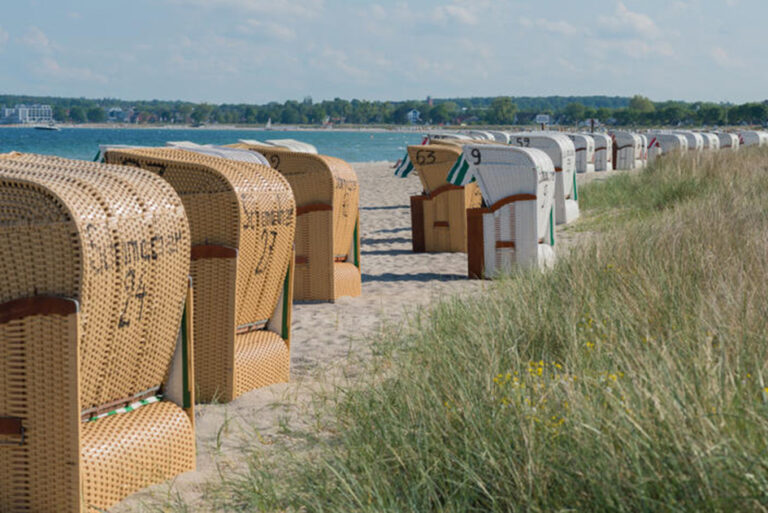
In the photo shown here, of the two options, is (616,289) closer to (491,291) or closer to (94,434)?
(491,291)

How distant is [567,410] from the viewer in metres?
3.18

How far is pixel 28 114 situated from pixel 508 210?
186 m

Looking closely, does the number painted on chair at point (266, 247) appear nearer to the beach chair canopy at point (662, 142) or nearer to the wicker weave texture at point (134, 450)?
the wicker weave texture at point (134, 450)

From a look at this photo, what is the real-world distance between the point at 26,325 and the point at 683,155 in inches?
655

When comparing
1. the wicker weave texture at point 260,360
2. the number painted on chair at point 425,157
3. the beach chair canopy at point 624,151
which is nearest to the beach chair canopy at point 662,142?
the beach chair canopy at point 624,151

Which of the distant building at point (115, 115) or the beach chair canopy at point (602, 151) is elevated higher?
the distant building at point (115, 115)

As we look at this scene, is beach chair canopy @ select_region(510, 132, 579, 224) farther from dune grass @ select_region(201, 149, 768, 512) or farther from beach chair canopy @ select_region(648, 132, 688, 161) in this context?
beach chair canopy @ select_region(648, 132, 688, 161)

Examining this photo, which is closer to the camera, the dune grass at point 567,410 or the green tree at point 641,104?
the dune grass at point 567,410

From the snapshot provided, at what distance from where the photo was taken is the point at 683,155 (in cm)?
1795

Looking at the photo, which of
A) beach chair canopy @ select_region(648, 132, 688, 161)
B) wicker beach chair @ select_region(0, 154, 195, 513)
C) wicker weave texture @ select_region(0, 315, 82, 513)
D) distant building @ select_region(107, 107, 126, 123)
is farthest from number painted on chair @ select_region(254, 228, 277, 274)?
distant building @ select_region(107, 107, 126, 123)

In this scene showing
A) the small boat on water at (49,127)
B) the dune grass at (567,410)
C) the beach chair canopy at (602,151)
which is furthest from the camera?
the small boat on water at (49,127)

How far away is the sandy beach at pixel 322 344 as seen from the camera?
167 inches

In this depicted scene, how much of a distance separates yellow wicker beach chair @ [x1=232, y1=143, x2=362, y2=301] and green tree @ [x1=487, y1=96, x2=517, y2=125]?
14805cm

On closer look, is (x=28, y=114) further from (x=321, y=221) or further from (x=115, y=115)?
(x=321, y=221)
